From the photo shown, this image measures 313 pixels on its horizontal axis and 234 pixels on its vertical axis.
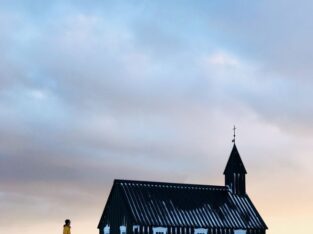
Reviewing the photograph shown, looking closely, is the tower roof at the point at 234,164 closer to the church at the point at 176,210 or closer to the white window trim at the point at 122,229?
the church at the point at 176,210

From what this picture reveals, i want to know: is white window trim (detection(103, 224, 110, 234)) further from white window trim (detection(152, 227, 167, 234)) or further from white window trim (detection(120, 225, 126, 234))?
white window trim (detection(152, 227, 167, 234))

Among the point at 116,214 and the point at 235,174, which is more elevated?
the point at 235,174

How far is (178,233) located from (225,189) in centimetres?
1058

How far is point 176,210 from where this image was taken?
2680 inches

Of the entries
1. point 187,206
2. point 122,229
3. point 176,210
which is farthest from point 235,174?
point 122,229

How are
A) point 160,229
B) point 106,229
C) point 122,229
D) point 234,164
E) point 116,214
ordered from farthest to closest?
point 234,164 < point 106,229 < point 116,214 < point 122,229 < point 160,229

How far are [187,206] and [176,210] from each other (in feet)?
5.26

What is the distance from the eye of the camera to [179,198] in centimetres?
6975

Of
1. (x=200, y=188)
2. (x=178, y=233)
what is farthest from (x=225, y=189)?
(x=178, y=233)

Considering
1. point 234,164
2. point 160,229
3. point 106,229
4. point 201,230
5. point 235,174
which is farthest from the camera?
point 234,164

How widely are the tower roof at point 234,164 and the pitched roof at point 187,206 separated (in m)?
3.63

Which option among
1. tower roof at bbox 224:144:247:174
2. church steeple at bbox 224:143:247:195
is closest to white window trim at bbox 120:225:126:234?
church steeple at bbox 224:143:247:195

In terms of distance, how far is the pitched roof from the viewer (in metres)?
66.5

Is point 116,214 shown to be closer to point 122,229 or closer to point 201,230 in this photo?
point 122,229
